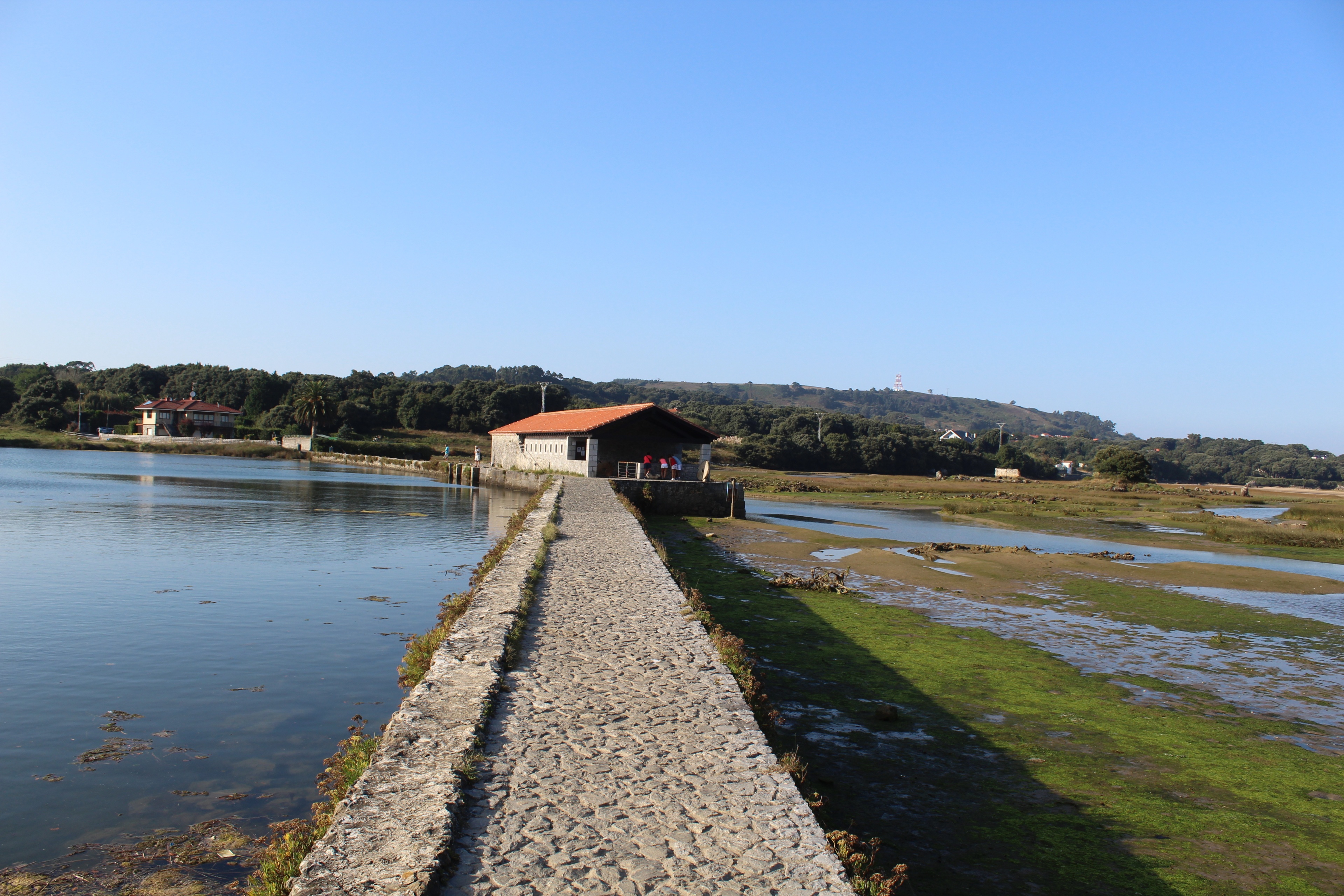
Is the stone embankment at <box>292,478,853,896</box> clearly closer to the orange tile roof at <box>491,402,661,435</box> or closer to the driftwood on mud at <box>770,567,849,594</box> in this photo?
the driftwood on mud at <box>770,567,849,594</box>

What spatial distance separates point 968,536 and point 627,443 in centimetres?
1362

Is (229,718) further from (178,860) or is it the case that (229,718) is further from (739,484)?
(739,484)

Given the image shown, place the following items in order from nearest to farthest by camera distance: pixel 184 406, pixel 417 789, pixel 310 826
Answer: pixel 417 789 < pixel 310 826 < pixel 184 406

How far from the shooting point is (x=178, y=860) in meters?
5.38

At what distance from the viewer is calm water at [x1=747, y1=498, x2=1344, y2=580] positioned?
25500 millimetres

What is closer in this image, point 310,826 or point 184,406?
point 310,826

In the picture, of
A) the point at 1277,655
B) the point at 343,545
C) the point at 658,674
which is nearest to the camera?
the point at 658,674

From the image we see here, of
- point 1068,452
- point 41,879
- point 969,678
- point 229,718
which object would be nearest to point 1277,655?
point 969,678

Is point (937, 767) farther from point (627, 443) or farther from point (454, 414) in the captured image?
point (454, 414)

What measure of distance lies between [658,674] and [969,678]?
4.55 metres

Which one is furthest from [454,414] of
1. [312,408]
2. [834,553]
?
[834,553]

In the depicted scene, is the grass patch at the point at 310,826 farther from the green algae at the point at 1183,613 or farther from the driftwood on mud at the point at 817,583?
the green algae at the point at 1183,613

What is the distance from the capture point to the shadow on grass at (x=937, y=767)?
5.62 m

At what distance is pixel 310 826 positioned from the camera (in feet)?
16.9
